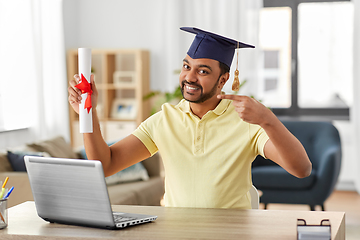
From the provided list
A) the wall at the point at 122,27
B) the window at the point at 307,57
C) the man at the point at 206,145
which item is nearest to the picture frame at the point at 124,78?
the wall at the point at 122,27

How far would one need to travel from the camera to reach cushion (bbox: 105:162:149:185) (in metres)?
3.75

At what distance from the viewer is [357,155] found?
4.88 metres

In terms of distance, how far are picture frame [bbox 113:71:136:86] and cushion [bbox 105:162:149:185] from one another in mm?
1553

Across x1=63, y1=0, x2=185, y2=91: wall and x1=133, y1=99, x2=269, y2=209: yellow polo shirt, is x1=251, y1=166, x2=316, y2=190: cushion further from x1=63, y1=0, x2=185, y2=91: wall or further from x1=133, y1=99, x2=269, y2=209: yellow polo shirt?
x1=133, y1=99, x2=269, y2=209: yellow polo shirt

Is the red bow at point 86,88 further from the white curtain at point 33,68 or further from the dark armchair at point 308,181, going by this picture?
the white curtain at point 33,68

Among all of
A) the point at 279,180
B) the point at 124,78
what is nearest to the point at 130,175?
the point at 279,180

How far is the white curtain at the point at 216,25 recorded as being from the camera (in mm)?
5160

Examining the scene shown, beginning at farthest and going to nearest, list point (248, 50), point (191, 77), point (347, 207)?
point (248, 50) < point (347, 207) < point (191, 77)

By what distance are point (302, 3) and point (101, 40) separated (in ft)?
7.94

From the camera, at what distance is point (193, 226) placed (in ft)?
3.98

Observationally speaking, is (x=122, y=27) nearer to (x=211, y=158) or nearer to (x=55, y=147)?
(x=55, y=147)

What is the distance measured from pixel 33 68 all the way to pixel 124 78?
3.70 feet

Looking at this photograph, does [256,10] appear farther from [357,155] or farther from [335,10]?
[357,155]

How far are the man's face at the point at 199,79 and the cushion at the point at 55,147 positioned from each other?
7.19 feet
